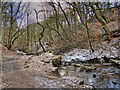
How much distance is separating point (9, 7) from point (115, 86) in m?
13.4

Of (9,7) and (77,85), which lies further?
(9,7)

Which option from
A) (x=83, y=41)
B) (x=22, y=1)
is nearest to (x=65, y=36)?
(x=83, y=41)

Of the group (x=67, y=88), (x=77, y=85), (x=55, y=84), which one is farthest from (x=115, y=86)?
(x=55, y=84)

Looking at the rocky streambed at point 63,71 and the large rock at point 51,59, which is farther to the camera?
the large rock at point 51,59

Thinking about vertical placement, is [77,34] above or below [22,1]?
below

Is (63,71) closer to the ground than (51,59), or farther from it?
closer to the ground

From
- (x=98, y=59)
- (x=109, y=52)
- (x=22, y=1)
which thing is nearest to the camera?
(x=98, y=59)

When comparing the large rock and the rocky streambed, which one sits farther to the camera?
the large rock

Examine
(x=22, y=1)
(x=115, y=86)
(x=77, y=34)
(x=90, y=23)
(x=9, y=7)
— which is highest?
(x=22, y=1)

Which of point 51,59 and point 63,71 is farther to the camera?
point 51,59

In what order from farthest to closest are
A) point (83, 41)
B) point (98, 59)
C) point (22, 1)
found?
point (22, 1)
point (83, 41)
point (98, 59)

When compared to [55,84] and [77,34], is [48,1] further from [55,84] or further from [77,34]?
[55,84]

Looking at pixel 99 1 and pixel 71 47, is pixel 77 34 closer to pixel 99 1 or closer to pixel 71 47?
pixel 71 47

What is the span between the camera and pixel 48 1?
603 inches
